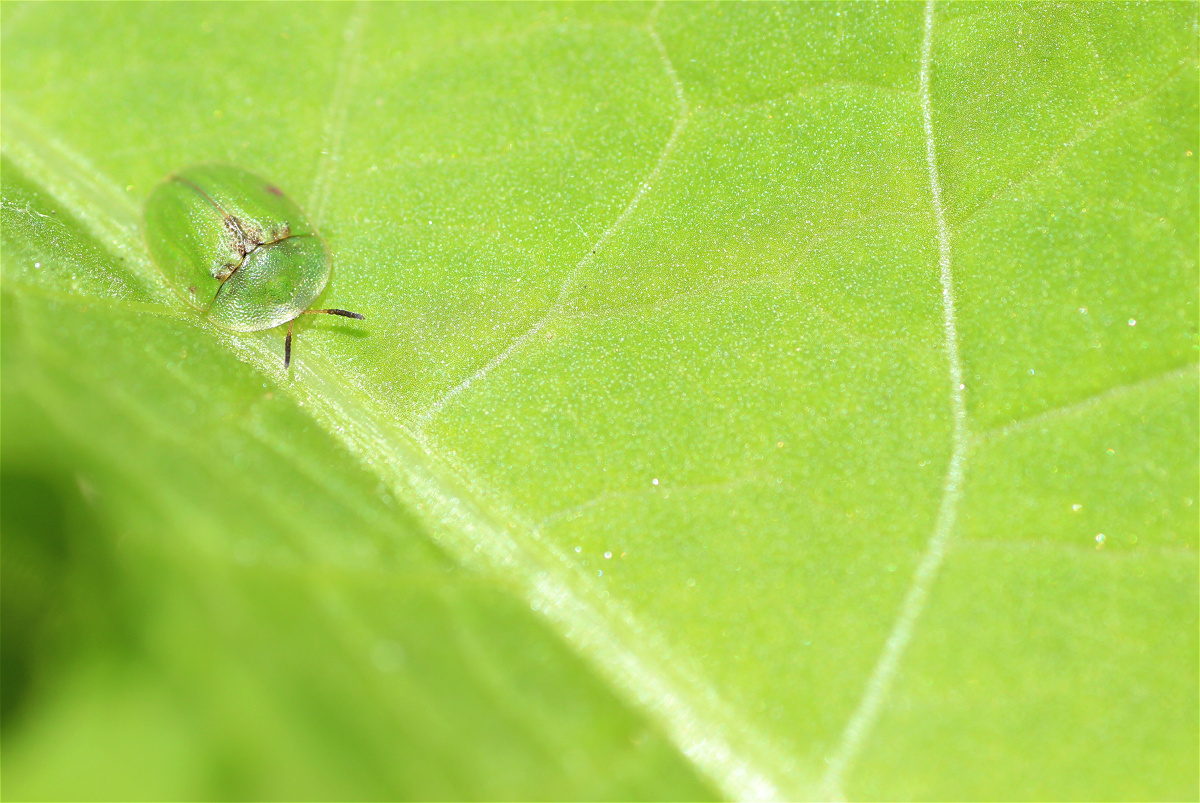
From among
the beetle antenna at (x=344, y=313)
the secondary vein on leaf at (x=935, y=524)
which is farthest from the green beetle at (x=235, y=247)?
the secondary vein on leaf at (x=935, y=524)

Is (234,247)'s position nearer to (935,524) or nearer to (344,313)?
(344,313)

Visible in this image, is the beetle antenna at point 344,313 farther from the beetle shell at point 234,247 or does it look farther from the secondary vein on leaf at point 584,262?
the secondary vein on leaf at point 584,262

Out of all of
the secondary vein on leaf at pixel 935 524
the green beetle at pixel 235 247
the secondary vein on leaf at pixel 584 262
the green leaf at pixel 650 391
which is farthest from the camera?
the green beetle at pixel 235 247

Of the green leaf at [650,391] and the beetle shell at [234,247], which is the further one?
the beetle shell at [234,247]

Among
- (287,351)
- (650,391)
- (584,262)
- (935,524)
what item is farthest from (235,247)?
(935,524)

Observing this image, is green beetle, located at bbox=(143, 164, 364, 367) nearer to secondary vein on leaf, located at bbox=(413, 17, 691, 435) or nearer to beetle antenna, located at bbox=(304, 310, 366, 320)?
beetle antenna, located at bbox=(304, 310, 366, 320)

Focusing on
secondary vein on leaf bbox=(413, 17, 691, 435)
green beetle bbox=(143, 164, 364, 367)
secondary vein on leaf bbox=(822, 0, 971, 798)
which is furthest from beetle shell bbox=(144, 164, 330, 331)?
secondary vein on leaf bbox=(822, 0, 971, 798)

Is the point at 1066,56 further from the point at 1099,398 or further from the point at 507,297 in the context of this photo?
the point at 507,297
